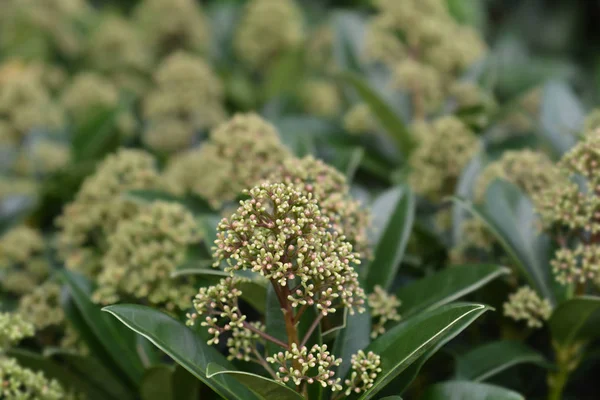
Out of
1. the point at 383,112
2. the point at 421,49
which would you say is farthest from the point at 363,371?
the point at 421,49

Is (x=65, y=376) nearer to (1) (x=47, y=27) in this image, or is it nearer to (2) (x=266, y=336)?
(2) (x=266, y=336)

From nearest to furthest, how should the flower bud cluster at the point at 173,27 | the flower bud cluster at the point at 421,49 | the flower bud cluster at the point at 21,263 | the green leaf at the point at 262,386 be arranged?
the green leaf at the point at 262,386 < the flower bud cluster at the point at 21,263 < the flower bud cluster at the point at 421,49 < the flower bud cluster at the point at 173,27

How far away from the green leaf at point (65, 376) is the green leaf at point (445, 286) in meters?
0.89

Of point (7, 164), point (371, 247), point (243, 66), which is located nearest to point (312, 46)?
point (243, 66)

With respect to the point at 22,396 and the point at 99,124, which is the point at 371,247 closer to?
the point at 22,396

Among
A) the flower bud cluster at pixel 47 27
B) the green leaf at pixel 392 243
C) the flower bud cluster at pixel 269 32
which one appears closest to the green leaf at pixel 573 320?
the green leaf at pixel 392 243

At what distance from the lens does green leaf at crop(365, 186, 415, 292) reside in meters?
1.86

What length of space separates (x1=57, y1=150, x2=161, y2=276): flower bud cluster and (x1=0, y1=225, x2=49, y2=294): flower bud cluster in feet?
0.56

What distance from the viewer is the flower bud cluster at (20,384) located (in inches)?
64.0

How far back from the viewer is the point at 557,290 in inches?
71.4

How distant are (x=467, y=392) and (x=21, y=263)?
5.65ft

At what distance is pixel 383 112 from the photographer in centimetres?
267

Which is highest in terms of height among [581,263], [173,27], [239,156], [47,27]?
[47,27]

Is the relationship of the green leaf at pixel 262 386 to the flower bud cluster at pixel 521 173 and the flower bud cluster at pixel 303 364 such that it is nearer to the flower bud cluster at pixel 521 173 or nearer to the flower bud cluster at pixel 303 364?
the flower bud cluster at pixel 303 364
